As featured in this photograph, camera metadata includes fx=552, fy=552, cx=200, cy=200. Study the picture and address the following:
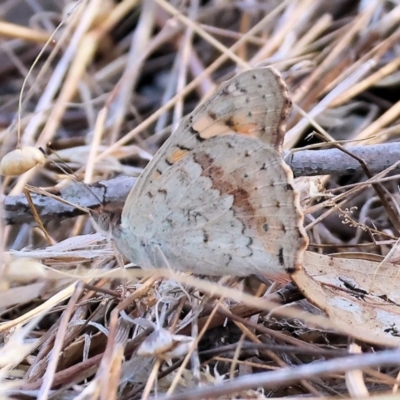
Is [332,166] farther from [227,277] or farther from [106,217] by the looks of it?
[106,217]

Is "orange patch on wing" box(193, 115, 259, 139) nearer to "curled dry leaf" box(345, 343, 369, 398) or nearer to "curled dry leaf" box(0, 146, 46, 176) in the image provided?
"curled dry leaf" box(0, 146, 46, 176)

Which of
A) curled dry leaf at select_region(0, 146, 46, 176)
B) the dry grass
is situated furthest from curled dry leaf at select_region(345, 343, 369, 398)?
curled dry leaf at select_region(0, 146, 46, 176)

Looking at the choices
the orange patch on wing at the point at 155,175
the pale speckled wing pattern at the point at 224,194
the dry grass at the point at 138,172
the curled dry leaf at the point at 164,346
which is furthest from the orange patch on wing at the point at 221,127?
the curled dry leaf at the point at 164,346

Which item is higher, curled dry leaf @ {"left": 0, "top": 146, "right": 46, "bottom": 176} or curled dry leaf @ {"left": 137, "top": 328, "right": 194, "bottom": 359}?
curled dry leaf @ {"left": 0, "top": 146, "right": 46, "bottom": 176}

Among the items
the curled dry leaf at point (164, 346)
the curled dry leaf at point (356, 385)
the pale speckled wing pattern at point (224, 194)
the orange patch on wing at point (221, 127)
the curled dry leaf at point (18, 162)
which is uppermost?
the curled dry leaf at point (18, 162)

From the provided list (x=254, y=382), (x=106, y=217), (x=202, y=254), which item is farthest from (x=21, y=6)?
(x=254, y=382)

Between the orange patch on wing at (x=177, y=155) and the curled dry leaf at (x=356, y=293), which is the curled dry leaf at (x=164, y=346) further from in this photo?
the orange patch on wing at (x=177, y=155)
